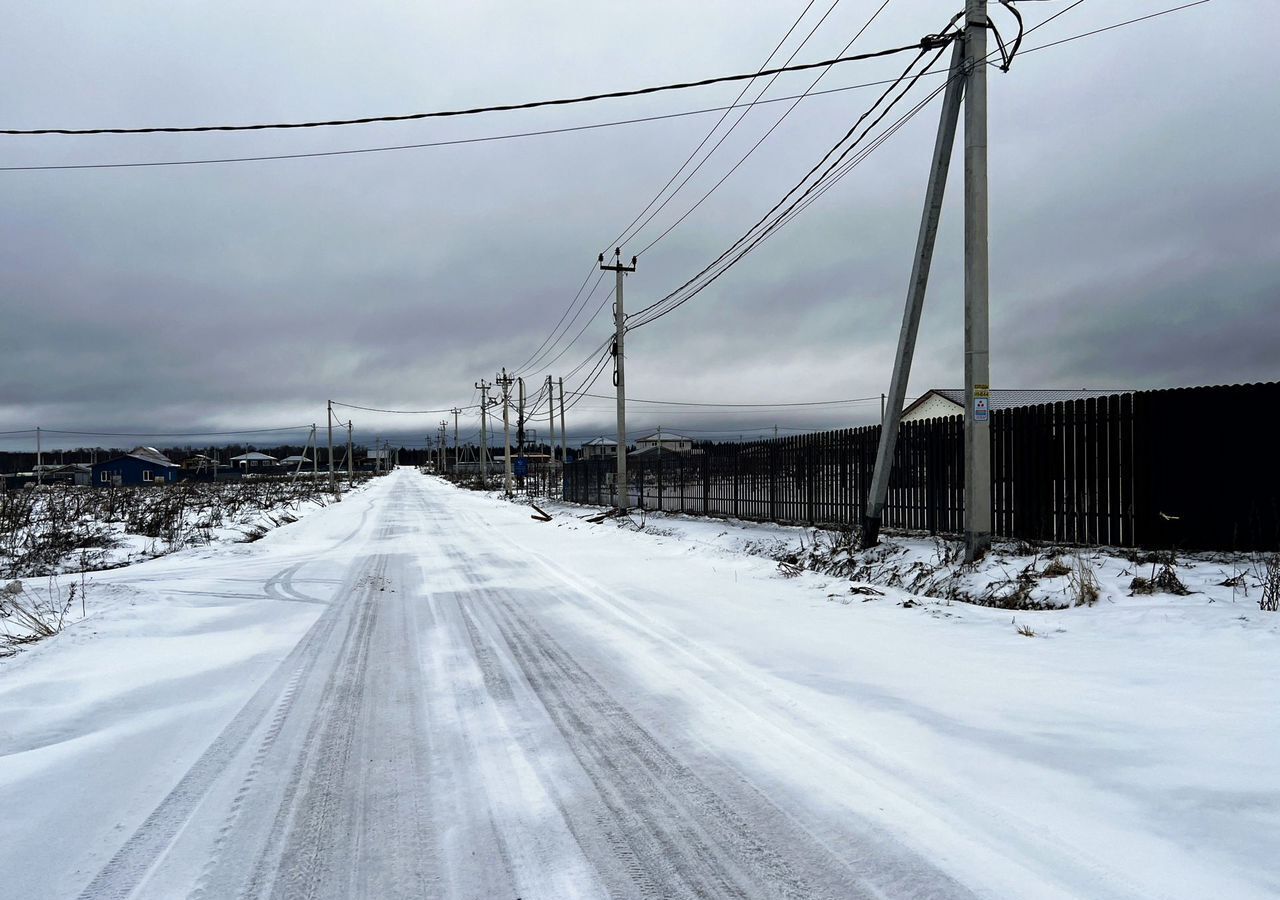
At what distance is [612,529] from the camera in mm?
20078

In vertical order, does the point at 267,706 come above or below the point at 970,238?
below

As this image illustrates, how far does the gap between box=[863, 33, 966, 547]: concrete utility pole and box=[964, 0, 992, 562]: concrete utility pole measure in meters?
0.21

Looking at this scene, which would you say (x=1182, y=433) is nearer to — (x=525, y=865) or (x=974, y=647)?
(x=974, y=647)

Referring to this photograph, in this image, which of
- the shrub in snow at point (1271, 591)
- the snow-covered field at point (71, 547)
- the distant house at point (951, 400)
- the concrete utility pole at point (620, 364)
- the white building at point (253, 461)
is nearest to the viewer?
the shrub in snow at point (1271, 591)

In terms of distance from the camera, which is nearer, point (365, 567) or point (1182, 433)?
point (1182, 433)

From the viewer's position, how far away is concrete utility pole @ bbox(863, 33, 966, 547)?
9.48 meters

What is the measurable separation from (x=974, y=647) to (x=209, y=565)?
41.8 ft

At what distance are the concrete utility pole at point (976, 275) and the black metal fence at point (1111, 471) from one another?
146cm

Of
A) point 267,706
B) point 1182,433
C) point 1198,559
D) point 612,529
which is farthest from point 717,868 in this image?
point 612,529

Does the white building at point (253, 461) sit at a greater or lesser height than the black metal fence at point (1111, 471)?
lesser

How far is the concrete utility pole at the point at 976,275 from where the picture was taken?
919cm

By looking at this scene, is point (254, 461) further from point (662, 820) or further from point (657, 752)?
point (662, 820)

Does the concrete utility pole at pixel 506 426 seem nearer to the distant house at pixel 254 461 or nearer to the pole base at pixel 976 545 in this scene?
the pole base at pixel 976 545

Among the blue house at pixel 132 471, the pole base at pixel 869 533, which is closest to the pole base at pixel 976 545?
the pole base at pixel 869 533
